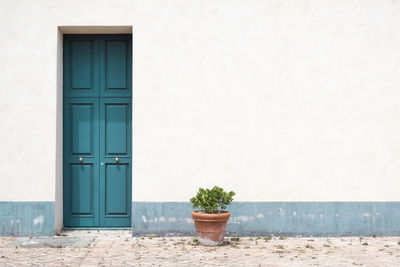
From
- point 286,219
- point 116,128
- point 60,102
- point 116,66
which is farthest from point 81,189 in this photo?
point 286,219

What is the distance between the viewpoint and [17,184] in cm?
643

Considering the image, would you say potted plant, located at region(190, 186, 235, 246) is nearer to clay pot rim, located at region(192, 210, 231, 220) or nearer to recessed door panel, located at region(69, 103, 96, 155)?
clay pot rim, located at region(192, 210, 231, 220)

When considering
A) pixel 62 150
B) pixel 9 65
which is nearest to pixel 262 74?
pixel 62 150

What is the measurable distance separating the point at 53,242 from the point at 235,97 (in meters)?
3.32

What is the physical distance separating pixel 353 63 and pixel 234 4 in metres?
1.99

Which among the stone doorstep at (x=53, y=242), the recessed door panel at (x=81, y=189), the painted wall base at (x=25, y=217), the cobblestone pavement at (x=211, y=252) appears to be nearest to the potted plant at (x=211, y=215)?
the cobblestone pavement at (x=211, y=252)

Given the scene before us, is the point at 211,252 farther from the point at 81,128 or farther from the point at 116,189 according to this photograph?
the point at 81,128

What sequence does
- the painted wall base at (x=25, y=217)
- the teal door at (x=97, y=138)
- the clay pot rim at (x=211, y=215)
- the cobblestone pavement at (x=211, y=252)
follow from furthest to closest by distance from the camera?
the teal door at (x=97, y=138) < the painted wall base at (x=25, y=217) < the clay pot rim at (x=211, y=215) < the cobblestone pavement at (x=211, y=252)

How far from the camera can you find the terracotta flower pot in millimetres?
5906

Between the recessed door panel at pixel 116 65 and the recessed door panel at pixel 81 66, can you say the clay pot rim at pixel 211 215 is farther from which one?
the recessed door panel at pixel 81 66

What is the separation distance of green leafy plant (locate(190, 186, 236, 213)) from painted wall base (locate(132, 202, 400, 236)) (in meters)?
0.49

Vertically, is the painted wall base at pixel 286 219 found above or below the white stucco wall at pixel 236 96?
below

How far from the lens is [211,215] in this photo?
5887 millimetres

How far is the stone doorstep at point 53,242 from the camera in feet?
19.5
